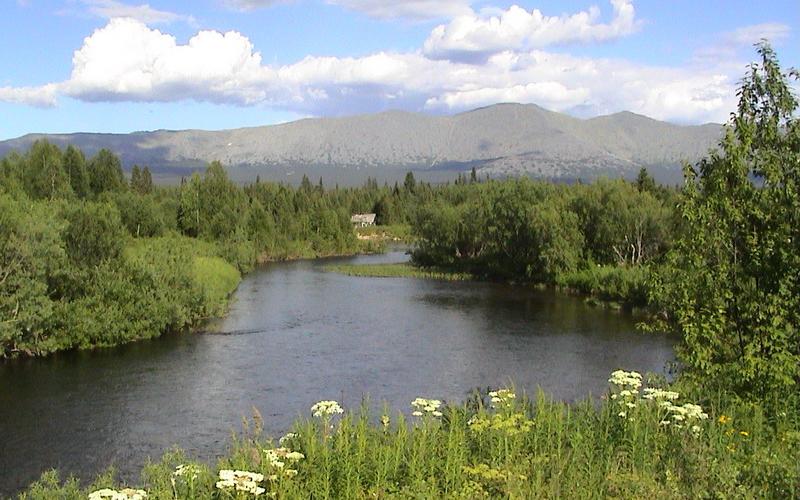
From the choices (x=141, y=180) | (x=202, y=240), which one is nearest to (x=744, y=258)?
(x=202, y=240)

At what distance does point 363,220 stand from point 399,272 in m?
73.9

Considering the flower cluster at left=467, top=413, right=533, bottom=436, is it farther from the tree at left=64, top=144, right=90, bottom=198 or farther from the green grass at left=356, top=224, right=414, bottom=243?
the green grass at left=356, top=224, right=414, bottom=243

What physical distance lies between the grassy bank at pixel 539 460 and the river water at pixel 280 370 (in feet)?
38.5

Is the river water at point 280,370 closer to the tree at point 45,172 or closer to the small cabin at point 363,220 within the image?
the tree at point 45,172

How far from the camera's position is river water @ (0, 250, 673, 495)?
23094 mm

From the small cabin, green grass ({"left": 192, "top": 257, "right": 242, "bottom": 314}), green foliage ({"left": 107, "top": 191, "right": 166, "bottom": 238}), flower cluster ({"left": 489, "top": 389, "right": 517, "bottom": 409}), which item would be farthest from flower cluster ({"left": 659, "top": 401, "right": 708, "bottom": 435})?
the small cabin

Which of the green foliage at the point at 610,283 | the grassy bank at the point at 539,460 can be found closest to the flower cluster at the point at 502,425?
the grassy bank at the point at 539,460

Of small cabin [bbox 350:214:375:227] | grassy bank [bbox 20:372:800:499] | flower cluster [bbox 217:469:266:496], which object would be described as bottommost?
small cabin [bbox 350:214:375:227]

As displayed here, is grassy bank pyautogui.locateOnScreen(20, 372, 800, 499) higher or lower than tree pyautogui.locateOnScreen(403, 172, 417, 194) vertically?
lower

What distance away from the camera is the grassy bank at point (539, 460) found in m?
8.01

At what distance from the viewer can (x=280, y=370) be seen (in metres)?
32.3

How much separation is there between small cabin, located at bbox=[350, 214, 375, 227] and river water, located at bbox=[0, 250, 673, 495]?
9380cm

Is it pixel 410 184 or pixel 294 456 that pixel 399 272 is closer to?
pixel 294 456

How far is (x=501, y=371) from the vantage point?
32000mm
